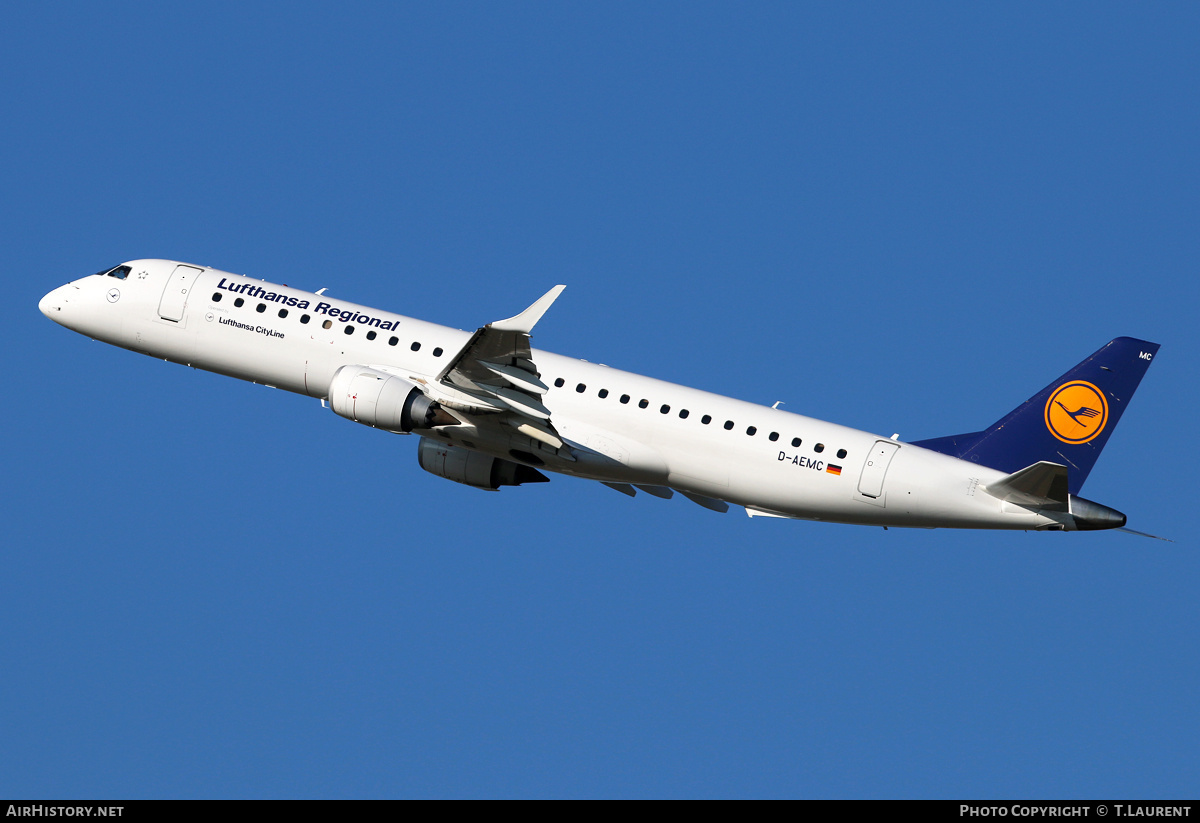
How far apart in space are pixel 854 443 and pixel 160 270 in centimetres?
2294

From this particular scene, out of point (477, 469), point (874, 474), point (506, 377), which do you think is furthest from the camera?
point (477, 469)

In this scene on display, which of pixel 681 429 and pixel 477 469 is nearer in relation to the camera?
pixel 681 429

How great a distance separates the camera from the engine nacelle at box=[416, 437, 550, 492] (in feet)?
140

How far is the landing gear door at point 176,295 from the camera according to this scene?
43.7 meters

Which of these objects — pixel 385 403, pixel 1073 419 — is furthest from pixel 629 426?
pixel 1073 419

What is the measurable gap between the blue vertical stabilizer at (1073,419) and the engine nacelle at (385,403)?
14.9 metres

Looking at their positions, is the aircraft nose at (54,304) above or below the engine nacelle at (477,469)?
above

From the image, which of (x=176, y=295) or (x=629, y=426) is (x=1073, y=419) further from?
(x=176, y=295)

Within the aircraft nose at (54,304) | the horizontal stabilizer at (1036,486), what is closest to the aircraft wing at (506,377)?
the horizontal stabilizer at (1036,486)

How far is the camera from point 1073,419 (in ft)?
126

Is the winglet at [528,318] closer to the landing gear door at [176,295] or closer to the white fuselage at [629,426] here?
the white fuselage at [629,426]

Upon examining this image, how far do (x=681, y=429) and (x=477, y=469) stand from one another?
7165 millimetres
